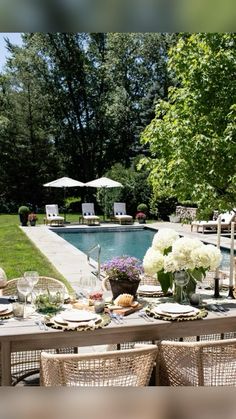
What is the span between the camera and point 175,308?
10.9ft

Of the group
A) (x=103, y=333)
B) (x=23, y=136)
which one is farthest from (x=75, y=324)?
(x=23, y=136)

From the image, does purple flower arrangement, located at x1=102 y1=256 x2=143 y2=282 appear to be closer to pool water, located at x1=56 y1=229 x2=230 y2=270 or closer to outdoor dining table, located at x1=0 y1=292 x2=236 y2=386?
outdoor dining table, located at x1=0 y1=292 x2=236 y2=386

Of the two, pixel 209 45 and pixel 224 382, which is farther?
pixel 209 45

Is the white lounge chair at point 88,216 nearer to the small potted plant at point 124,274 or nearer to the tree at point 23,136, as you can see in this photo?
the tree at point 23,136

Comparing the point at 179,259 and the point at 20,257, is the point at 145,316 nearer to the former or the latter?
the point at 179,259

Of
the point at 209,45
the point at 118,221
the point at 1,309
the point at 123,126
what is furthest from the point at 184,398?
the point at 123,126

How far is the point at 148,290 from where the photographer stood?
3.91 meters

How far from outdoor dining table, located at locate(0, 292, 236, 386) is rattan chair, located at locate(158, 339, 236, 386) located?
25 cm

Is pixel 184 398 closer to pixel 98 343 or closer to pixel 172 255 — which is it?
pixel 98 343

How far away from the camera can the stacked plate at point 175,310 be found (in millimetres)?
3219

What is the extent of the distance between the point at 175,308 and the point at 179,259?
0.36m

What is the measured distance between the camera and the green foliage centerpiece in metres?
3.47

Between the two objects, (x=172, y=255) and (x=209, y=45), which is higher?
(x=209, y=45)
